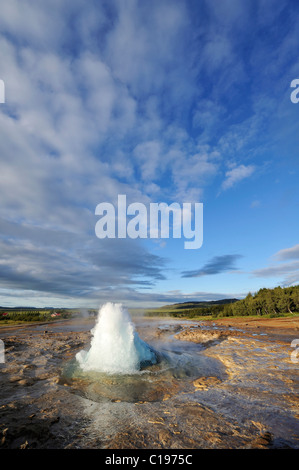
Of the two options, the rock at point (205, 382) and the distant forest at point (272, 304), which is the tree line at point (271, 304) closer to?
the distant forest at point (272, 304)

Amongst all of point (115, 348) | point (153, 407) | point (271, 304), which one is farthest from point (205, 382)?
point (271, 304)

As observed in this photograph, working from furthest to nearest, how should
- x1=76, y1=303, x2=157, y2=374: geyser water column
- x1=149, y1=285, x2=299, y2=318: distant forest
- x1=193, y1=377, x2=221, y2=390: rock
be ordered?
x1=149, y1=285, x2=299, y2=318: distant forest < x1=76, y1=303, x2=157, y2=374: geyser water column < x1=193, y1=377, x2=221, y2=390: rock

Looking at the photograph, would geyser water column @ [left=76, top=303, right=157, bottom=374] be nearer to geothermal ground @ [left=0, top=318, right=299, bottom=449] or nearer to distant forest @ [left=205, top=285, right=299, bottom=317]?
geothermal ground @ [left=0, top=318, right=299, bottom=449]

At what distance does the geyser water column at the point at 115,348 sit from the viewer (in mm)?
10930

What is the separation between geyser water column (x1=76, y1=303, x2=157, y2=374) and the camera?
10930 mm

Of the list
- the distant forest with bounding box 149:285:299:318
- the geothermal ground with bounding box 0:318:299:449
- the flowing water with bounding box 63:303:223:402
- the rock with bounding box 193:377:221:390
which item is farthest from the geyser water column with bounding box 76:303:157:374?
the distant forest with bounding box 149:285:299:318

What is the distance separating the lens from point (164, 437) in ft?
15.8

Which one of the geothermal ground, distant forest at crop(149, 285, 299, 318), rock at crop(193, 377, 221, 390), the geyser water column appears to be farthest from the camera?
distant forest at crop(149, 285, 299, 318)

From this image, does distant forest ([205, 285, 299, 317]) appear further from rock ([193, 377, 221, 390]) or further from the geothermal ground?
rock ([193, 377, 221, 390])

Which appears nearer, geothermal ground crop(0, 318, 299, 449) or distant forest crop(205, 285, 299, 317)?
geothermal ground crop(0, 318, 299, 449)

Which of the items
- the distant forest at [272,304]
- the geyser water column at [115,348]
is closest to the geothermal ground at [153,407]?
the geyser water column at [115,348]

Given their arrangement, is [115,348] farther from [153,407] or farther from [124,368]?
[153,407]

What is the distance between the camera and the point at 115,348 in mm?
11641
